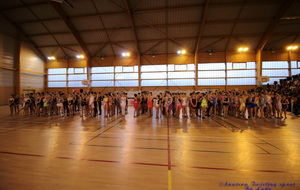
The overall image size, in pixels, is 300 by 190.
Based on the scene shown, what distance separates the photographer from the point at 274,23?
19.8 metres

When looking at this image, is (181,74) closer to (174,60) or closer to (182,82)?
(182,82)

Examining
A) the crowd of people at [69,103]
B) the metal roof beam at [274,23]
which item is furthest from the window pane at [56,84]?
the metal roof beam at [274,23]

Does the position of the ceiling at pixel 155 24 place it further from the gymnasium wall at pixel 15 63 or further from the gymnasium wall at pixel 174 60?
the gymnasium wall at pixel 15 63

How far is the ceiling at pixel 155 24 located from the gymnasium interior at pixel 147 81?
163 millimetres

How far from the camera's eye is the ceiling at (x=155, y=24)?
19281 mm

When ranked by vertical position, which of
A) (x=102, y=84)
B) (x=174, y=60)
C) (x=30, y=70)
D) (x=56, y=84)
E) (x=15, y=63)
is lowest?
(x=102, y=84)

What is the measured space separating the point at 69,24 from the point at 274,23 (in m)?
31.2

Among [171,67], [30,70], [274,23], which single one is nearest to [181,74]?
[171,67]

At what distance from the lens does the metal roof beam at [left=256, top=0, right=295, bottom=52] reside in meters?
18.0

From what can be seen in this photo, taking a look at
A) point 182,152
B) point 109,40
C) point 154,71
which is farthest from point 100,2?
point 182,152

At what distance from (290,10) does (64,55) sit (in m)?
38.9

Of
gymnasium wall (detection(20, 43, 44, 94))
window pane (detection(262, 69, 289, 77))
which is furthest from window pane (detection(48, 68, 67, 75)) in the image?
window pane (detection(262, 69, 289, 77))

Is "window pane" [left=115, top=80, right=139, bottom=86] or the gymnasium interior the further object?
"window pane" [left=115, top=80, right=139, bottom=86]

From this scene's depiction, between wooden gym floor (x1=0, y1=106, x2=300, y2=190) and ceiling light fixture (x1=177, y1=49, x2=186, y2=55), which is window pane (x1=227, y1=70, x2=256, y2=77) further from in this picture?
wooden gym floor (x1=0, y1=106, x2=300, y2=190)
